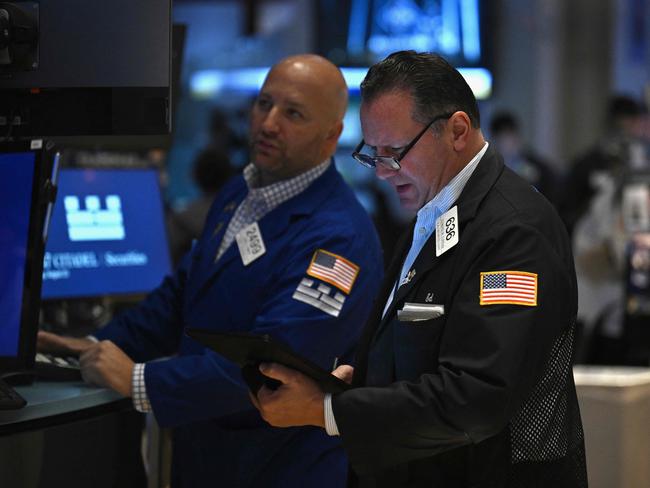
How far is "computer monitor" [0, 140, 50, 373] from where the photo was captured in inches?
103

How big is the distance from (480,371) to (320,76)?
1.29 m

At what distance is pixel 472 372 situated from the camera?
1.94 metres

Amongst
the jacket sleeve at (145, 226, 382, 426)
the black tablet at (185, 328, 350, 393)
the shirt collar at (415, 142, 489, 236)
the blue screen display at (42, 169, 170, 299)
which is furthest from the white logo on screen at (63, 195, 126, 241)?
the shirt collar at (415, 142, 489, 236)

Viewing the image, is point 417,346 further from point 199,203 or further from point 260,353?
point 199,203

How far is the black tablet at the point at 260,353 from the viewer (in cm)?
201

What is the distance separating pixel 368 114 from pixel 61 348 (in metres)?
Answer: 1.24

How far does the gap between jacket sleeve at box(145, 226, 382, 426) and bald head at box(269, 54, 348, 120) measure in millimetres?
438

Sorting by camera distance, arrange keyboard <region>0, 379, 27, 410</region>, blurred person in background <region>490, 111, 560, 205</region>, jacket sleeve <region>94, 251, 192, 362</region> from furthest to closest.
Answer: blurred person in background <region>490, 111, 560, 205</region>, jacket sleeve <region>94, 251, 192, 362</region>, keyboard <region>0, 379, 27, 410</region>

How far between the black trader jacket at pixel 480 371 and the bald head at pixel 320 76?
896mm

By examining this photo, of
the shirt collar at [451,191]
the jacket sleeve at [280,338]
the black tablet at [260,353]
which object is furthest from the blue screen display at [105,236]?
the shirt collar at [451,191]

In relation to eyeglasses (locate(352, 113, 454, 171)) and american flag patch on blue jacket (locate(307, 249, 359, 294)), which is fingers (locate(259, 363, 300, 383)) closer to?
eyeglasses (locate(352, 113, 454, 171))

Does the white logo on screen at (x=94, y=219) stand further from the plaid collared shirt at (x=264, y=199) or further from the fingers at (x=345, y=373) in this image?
the fingers at (x=345, y=373)

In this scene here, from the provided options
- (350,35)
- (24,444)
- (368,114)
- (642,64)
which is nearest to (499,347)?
(368,114)

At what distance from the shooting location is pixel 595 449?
11.1 feet
